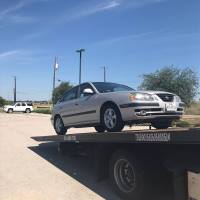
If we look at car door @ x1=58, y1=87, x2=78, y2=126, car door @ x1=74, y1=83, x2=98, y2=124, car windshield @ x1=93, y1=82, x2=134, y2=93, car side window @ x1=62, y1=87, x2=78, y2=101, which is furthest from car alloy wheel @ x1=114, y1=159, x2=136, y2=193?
car side window @ x1=62, y1=87, x2=78, y2=101

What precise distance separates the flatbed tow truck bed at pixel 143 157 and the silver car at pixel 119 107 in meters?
0.87

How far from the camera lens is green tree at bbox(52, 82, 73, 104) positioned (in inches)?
2294

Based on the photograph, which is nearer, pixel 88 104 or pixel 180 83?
pixel 88 104

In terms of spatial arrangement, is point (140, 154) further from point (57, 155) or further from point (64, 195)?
point (57, 155)

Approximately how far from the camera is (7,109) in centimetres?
6500

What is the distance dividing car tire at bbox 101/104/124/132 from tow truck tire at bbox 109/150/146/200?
1.35 meters

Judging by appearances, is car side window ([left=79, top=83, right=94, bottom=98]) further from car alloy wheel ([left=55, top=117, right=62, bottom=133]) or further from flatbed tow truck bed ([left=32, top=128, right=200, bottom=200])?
flatbed tow truck bed ([left=32, top=128, right=200, bottom=200])

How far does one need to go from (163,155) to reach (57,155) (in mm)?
5716

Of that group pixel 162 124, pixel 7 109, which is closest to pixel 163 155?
pixel 162 124

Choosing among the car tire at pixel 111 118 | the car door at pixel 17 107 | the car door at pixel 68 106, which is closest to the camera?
the car tire at pixel 111 118

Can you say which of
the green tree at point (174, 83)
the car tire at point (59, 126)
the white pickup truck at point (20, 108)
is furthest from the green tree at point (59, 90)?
the car tire at point (59, 126)

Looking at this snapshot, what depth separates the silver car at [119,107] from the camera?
8.36 metres

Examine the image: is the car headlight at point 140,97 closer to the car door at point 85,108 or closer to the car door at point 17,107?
the car door at point 85,108

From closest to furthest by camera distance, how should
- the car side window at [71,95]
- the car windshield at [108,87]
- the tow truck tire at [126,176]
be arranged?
the tow truck tire at [126,176] < the car windshield at [108,87] < the car side window at [71,95]
